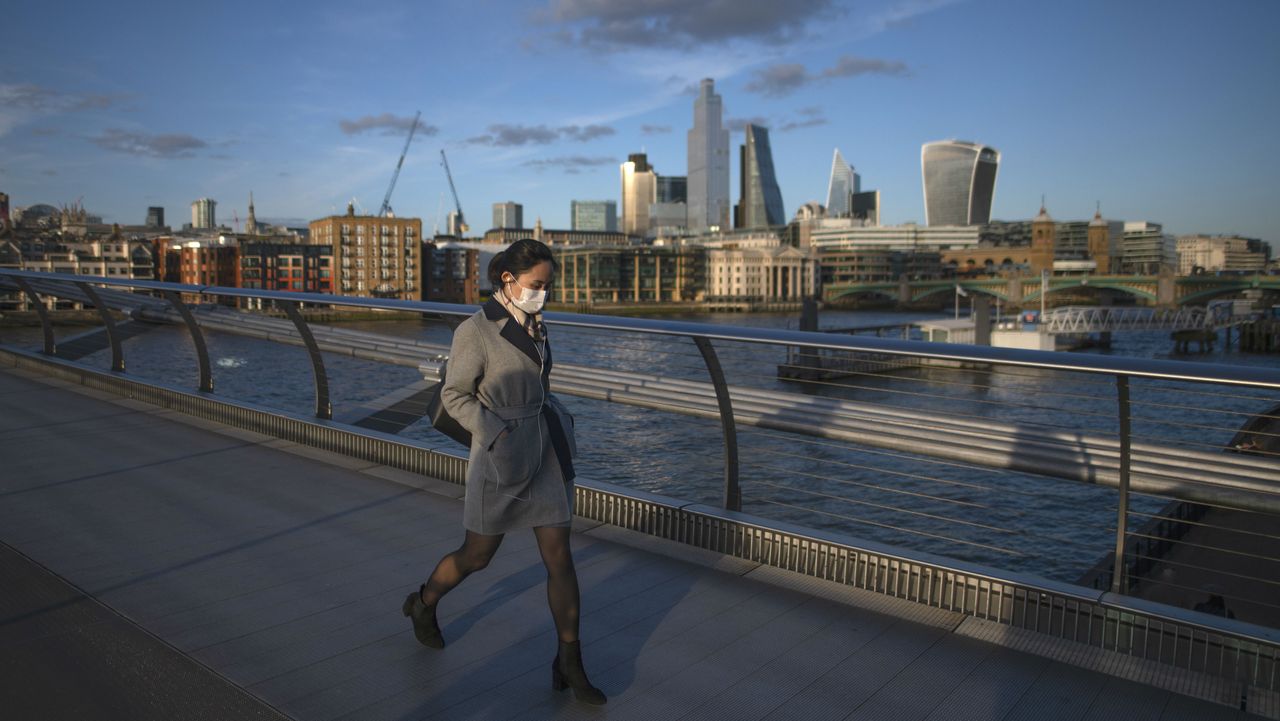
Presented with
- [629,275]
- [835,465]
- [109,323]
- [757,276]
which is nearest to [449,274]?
[629,275]

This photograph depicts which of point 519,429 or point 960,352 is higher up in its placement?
point 960,352

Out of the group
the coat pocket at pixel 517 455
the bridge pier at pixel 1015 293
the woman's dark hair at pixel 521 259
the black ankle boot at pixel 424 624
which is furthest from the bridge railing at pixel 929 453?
the bridge pier at pixel 1015 293

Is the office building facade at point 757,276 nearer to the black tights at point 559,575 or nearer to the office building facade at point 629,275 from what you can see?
the office building facade at point 629,275

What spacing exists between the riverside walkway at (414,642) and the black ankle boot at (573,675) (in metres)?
0.05

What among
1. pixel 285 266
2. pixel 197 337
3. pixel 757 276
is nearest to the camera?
pixel 197 337

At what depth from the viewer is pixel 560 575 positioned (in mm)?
2682

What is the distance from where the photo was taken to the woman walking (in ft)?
8.59

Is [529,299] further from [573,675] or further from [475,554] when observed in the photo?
[573,675]

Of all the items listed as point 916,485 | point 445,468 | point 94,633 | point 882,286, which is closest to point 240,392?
point 916,485

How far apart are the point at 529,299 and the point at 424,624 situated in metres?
1.14

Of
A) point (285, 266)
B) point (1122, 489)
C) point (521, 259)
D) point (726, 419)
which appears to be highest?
point (285, 266)

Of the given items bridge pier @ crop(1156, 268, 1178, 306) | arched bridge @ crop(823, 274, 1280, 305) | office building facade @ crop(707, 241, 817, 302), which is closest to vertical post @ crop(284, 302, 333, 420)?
arched bridge @ crop(823, 274, 1280, 305)

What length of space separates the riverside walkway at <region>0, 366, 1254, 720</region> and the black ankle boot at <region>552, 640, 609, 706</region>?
0.05 metres

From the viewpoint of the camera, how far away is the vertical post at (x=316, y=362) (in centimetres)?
573
